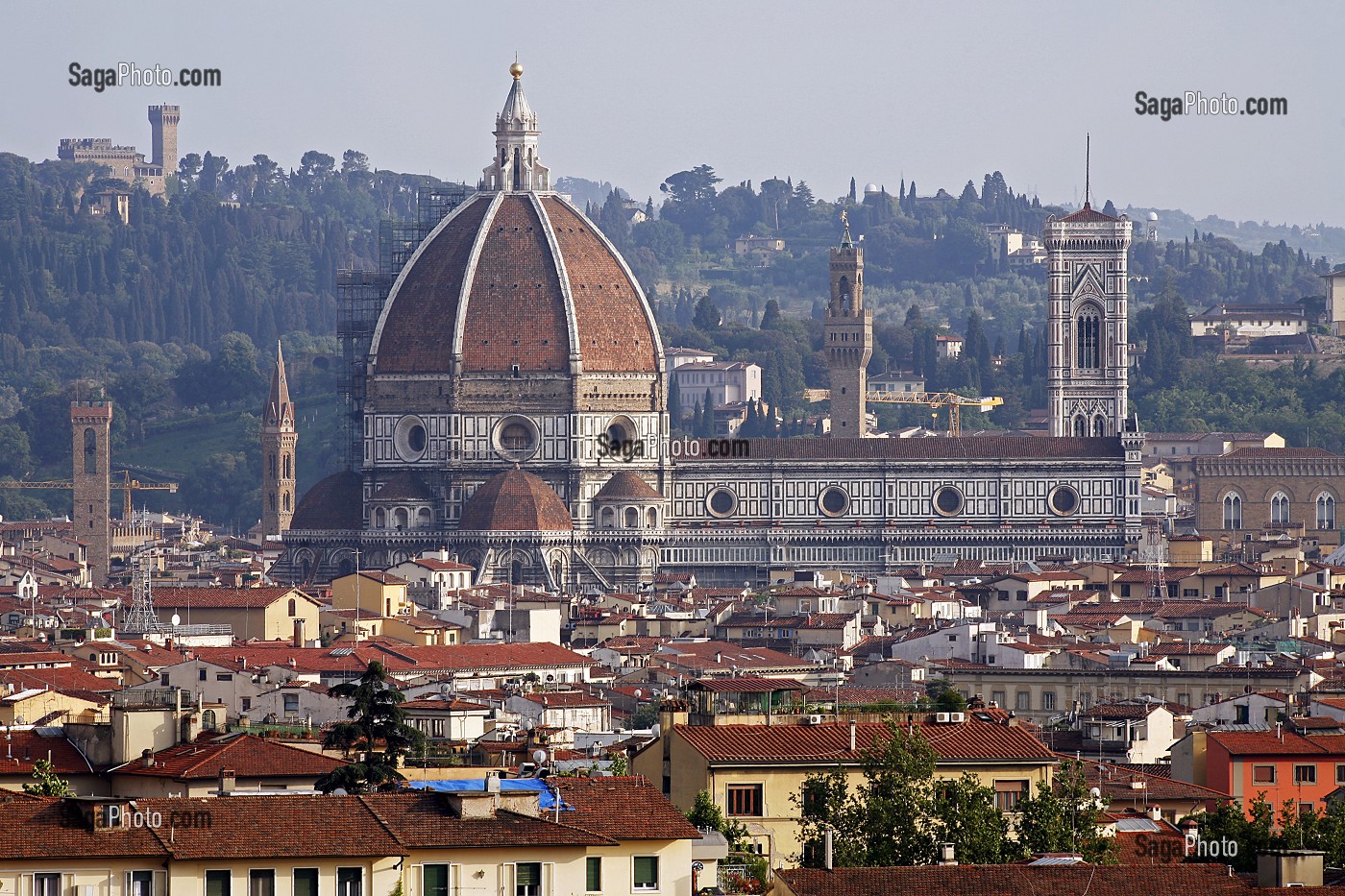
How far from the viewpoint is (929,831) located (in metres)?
28.1

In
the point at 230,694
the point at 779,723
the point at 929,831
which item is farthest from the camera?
the point at 230,694

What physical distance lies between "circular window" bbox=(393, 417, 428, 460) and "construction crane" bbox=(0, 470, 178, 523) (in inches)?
1541

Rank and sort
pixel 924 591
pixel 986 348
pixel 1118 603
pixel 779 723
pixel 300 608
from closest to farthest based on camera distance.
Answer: pixel 779 723
pixel 300 608
pixel 1118 603
pixel 924 591
pixel 986 348

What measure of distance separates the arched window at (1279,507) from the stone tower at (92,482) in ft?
125

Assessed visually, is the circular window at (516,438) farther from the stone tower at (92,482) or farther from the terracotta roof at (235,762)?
the terracotta roof at (235,762)

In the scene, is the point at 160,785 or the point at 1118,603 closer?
the point at 160,785

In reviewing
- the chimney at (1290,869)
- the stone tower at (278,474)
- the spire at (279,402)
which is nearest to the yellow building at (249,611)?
the chimney at (1290,869)

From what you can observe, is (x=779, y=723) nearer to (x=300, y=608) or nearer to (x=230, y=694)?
(x=230, y=694)

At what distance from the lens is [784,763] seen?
98.3ft

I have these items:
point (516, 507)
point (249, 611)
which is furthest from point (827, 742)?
point (516, 507)

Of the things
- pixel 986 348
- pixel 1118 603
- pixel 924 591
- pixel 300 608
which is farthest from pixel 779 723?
pixel 986 348

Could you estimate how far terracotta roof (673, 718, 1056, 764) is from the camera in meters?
30.0

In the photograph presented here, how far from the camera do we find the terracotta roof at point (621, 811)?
80.4ft

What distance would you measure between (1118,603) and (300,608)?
59.4 feet
